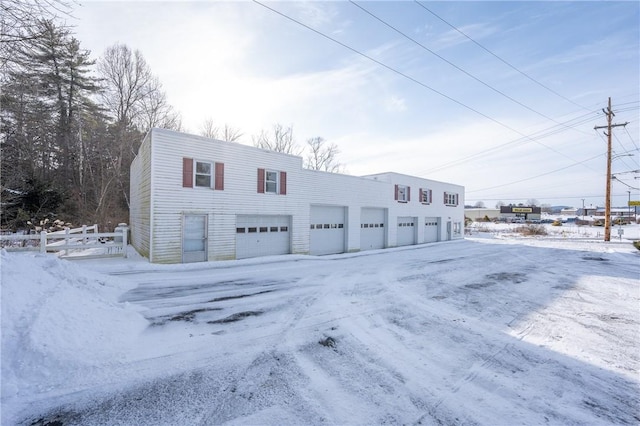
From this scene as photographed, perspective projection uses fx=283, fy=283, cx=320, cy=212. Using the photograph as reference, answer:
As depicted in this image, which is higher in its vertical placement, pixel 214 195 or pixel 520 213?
pixel 214 195

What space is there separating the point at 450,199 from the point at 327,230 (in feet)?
59.7

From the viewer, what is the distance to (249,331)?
204 inches

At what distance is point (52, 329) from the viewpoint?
4094 mm

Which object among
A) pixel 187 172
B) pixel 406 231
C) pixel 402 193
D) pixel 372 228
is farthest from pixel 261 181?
pixel 406 231

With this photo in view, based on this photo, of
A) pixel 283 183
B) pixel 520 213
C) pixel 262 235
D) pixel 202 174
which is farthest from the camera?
pixel 520 213

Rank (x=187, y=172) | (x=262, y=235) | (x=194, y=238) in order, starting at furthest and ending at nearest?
(x=262, y=235)
(x=194, y=238)
(x=187, y=172)

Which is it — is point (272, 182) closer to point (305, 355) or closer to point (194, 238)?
point (194, 238)

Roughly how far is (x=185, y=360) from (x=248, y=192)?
10495mm

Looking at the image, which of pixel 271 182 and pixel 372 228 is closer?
pixel 271 182

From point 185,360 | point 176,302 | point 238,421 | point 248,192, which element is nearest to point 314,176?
point 248,192

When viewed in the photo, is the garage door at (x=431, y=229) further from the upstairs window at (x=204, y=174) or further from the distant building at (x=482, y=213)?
the distant building at (x=482, y=213)

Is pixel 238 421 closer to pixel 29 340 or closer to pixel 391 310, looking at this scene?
pixel 29 340

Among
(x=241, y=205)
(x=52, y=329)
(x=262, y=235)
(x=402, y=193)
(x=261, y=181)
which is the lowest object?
(x=52, y=329)

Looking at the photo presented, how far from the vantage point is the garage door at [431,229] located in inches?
1054
